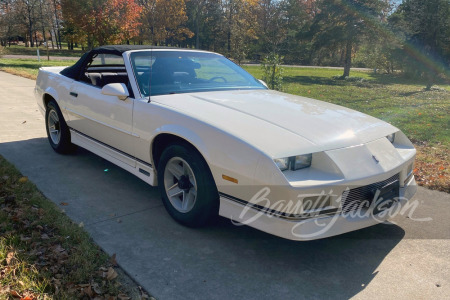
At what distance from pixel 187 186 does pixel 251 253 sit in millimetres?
802

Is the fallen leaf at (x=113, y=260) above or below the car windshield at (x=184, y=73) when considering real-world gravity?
below

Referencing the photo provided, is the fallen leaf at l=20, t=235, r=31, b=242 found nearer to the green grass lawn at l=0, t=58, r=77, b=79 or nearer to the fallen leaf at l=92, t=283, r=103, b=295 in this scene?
the fallen leaf at l=92, t=283, r=103, b=295

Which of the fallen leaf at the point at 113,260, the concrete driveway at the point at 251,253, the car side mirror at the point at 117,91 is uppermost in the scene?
the car side mirror at the point at 117,91

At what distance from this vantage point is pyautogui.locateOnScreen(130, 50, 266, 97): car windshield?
3881 mm

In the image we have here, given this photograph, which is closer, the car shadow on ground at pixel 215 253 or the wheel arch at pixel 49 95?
the car shadow on ground at pixel 215 253

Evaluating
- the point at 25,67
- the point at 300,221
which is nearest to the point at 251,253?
the point at 300,221

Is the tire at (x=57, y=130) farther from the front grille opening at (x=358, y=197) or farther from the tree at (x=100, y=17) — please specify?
the tree at (x=100, y=17)

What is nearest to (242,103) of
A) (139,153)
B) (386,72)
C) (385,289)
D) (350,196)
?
(139,153)

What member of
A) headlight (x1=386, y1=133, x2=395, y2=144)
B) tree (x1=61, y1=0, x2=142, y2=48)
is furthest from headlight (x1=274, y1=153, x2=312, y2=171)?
tree (x1=61, y1=0, x2=142, y2=48)

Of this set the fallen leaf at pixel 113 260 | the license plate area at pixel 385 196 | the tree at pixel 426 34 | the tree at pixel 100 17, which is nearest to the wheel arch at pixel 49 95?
the fallen leaf at pixel 113 260

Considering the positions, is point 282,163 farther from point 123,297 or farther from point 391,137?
point 391,137

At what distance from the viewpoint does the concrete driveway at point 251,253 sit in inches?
103

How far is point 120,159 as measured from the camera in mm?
4078

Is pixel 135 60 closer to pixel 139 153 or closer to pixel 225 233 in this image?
pixel 139 153
